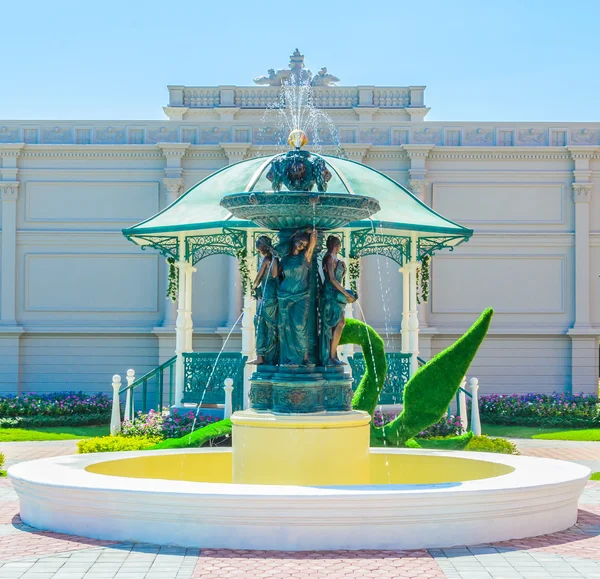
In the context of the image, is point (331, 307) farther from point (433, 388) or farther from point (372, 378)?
point (433, 388)

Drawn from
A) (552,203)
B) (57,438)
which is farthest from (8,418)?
(552,203)

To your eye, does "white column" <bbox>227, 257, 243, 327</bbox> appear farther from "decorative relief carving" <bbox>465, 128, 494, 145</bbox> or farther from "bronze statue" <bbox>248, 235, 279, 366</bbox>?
"bronze statue" <bbox>248, 235, 279, 366</bbox>

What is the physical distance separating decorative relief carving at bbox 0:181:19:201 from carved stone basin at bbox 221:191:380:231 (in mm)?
16554

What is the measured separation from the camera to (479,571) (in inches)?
282

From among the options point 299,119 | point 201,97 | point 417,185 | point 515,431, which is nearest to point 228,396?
point 515,431

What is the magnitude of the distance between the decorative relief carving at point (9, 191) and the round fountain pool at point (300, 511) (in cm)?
1767

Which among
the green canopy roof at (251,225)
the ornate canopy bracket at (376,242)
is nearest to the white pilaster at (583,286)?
the green canopy roof at (251,225)

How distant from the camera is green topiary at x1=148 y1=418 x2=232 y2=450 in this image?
567 inches

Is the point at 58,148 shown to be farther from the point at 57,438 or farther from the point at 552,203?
the point at 552,203

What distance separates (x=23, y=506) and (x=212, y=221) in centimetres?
908

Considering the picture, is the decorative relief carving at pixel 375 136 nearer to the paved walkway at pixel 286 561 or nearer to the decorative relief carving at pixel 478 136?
the decorative relief carving at pixel 478 136

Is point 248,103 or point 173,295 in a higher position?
point 248,103

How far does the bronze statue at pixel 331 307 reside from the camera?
10086mm

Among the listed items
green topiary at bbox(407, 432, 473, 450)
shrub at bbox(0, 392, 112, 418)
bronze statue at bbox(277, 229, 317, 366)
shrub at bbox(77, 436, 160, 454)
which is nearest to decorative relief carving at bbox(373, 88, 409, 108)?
shrub at bbox(0, 392, 112, 418)
